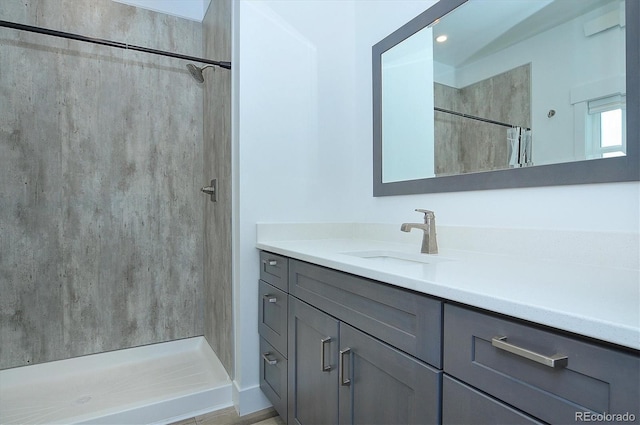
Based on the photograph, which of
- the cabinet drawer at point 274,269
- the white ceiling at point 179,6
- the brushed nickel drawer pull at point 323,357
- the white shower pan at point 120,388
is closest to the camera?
the brushed nickel drawer pull at point 323,357

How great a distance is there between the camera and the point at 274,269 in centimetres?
157

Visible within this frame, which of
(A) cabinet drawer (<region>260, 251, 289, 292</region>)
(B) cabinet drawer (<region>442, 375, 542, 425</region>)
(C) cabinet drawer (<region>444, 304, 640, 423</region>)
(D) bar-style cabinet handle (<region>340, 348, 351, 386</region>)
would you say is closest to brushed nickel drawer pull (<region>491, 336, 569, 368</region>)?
(C) cabinet drawer (<region>444, 304, 640, 423</region>)

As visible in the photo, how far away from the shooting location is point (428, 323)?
767 mm

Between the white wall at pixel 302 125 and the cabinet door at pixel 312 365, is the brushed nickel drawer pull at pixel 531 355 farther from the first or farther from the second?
the white wall at pixel 302 125

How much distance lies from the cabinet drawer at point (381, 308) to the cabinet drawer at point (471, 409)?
0.20ft

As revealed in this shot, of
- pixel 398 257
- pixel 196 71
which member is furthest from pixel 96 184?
pixel 398 257

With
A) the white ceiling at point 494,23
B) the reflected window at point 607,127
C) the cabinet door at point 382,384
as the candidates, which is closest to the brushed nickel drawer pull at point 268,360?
the cabinet door at point 382,384

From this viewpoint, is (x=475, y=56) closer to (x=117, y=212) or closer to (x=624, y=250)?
(x=624, y=250)

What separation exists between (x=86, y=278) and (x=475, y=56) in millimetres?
2539

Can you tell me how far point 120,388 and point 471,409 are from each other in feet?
6.50

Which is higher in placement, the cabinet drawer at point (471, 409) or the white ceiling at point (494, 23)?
the white ceiling at point (494, 23)

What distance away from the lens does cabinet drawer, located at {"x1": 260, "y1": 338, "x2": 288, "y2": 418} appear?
1.49m

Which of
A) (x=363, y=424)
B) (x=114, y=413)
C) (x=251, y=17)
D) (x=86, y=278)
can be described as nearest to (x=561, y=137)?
(x=363, y=424)

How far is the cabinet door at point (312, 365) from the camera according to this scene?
113 cm
